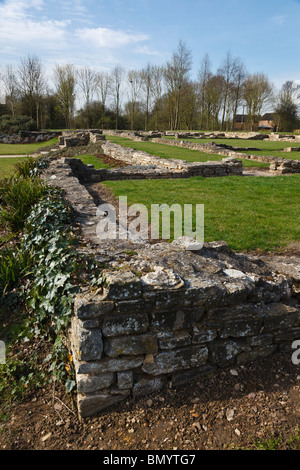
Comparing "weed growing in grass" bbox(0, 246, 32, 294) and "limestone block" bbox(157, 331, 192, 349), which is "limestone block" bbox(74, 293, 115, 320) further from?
"weed growing in grass" bbox(0, 246, 32, 294)

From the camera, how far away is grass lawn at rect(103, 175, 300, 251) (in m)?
6.14

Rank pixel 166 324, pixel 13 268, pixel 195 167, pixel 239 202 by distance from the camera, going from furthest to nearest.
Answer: pixel 195 167 → pixel 239 202 → pixel 13 268 → pixel 166 324

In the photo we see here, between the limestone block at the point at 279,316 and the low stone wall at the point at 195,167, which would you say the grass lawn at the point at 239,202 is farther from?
the limestone block at the point at 279,316

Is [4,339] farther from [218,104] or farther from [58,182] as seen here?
[218,104]

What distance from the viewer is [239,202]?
848 cm

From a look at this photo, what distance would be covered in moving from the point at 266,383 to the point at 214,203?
19.0 ft

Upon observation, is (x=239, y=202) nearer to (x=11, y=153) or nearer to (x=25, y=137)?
(x=11, y=153)

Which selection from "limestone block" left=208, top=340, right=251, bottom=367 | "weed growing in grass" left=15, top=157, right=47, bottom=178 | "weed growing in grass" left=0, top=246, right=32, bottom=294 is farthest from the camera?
"weed growing in grass" left=15, top=157, right=47, bottom=178

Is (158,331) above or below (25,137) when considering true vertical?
below

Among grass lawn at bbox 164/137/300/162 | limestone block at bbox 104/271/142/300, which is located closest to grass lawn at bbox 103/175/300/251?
limestone block at bbox 104/271/142/300

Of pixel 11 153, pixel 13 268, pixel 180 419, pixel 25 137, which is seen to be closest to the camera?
pixel 180 419

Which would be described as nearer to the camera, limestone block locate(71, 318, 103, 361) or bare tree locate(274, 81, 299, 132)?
limestone block locate(71, 318, 103, 361)

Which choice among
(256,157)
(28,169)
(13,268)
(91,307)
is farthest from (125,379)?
(256,157)

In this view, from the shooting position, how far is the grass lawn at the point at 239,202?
242 inches
